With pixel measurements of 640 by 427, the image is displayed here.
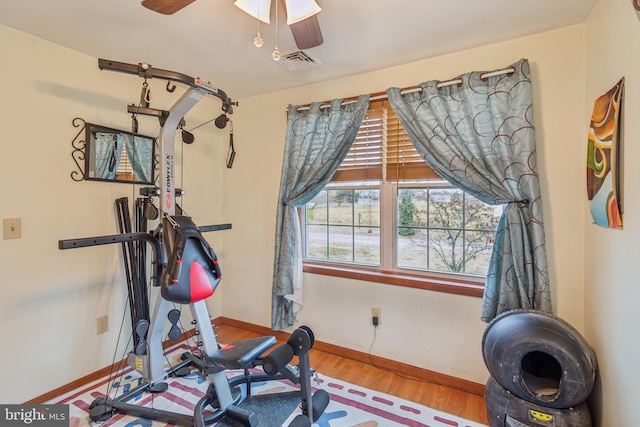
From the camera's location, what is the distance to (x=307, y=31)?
147cm

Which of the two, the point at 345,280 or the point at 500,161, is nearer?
the point at 500,161

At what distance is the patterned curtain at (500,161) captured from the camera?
1.80m

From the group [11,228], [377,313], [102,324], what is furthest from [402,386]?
[11,228]

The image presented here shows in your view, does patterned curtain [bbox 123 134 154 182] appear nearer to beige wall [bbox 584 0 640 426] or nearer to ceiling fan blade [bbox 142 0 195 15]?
ceiling fan blade [bbox 142 0 195 15]

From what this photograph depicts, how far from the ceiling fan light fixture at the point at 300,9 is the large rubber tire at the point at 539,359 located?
1861mm

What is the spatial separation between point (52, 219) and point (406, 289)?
→ 2551mm

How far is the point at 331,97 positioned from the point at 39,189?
87.0 inches

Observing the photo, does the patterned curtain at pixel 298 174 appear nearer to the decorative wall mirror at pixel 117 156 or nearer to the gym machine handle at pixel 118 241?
the gym machine handle at pixel 118 241

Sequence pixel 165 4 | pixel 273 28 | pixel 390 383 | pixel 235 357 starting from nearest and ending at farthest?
pixel 165 4
pixel 235 357
pixel 273 28
pixel 390 383

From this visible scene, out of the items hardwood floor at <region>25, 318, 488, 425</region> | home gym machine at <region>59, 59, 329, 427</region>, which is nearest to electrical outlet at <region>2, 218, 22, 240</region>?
home gym machine at <region>59, 59, 329, 427</region>

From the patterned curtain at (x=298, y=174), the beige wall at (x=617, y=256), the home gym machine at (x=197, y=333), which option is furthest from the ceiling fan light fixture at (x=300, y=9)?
the beige wall at (x=617, y=256)

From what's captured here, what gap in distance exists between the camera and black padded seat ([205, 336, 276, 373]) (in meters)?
1.62

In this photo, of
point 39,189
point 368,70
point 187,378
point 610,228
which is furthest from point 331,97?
point 187,378

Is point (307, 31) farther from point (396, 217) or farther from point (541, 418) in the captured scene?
point (541, 418)
